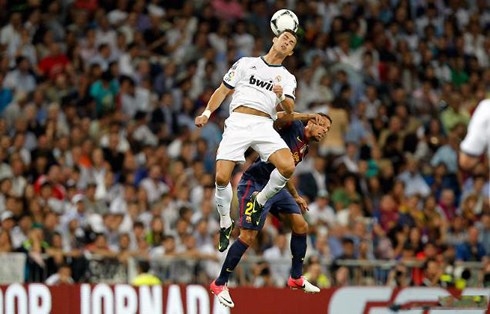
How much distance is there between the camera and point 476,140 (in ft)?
26.7

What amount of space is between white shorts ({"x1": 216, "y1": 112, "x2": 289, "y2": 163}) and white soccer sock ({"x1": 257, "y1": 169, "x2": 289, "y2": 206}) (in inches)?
7.8

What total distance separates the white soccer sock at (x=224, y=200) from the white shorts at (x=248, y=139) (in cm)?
34

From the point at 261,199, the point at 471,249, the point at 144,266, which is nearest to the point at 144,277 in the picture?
the point at 144,266

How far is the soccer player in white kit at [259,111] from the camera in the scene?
1173 centimetres

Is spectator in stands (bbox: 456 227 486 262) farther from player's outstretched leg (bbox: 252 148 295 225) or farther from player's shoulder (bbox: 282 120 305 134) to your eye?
player's outstretched leg (bbox: 252 148 295 225)

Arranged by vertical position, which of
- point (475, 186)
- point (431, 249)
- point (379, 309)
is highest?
point (475, 186)

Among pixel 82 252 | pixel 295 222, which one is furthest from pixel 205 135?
pixel 295 222

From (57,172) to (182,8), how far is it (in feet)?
18.1

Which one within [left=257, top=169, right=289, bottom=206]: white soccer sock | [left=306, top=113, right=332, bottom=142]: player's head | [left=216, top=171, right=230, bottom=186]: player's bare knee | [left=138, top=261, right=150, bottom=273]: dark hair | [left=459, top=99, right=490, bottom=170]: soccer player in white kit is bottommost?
[left=459, top=99, right=490, bottom=170]: soccer player in white kit

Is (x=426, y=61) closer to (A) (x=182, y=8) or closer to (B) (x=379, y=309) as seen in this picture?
(A) (x=182, y=8)

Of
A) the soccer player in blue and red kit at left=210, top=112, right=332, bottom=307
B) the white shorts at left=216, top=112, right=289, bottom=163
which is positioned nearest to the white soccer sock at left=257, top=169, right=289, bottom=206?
the white shorts at left=216, top=112, right=289, bottom=163

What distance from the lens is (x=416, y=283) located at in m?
17.6

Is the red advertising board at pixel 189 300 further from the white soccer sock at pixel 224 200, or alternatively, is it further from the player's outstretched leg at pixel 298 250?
the white soccer sock at pixel 224 200

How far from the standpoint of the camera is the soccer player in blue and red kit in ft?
40.2
